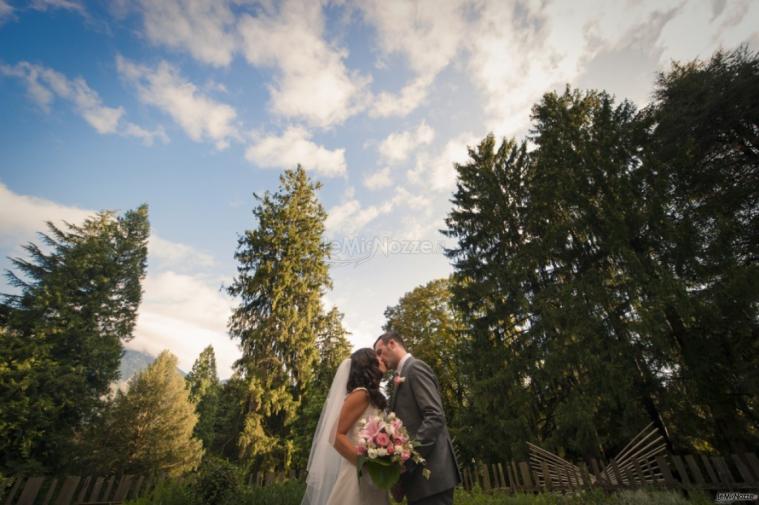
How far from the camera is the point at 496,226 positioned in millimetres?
14258

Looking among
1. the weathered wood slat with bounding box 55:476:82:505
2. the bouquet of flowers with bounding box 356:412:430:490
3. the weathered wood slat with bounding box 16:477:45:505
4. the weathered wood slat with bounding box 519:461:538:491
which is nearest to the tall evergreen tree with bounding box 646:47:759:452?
the weathered wood slat with bounding box 519:461:538:491

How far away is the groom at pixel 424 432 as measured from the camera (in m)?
2.51

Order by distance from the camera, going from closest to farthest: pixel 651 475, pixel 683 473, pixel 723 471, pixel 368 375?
pixel 368 375, pixel 723 471, pixel 683 473, pixel 651 475

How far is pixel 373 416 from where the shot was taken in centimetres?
266

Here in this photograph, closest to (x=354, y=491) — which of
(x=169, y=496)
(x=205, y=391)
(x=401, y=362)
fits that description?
(x=401, y=362)

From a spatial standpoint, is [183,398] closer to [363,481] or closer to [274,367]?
[274,367]

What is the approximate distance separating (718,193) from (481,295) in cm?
799

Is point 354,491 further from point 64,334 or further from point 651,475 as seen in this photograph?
point 64,334

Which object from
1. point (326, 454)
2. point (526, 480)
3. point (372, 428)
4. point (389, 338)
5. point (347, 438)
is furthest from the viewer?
point (526, 480)

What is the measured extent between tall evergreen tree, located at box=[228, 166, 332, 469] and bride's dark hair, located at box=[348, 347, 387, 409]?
42.7 ft

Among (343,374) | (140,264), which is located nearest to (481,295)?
(343,374)

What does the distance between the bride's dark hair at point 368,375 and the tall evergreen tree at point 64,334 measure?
1752 cm

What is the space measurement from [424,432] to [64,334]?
21031 millimetres

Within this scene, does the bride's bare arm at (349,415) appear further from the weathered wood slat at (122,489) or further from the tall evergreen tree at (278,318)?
the tall evergreen tree at (278,318)
